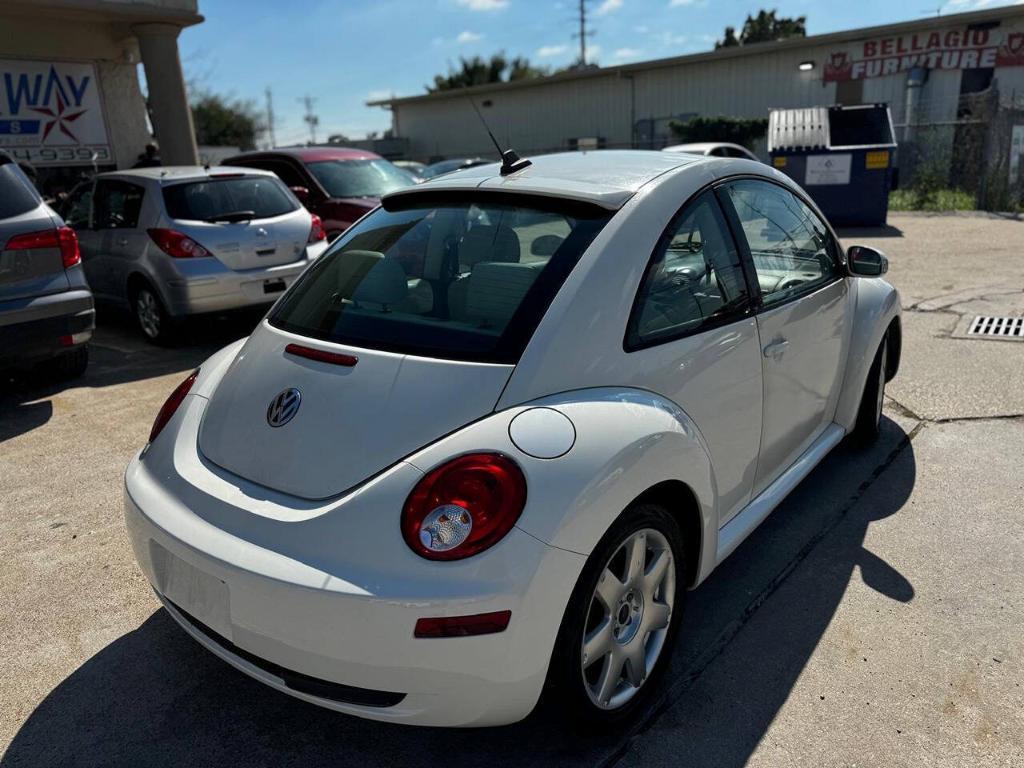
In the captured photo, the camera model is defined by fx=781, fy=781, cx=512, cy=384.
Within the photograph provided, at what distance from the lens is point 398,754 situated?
227 cm

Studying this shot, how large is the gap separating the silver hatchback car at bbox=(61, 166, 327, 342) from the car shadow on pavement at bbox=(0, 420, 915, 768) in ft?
14.3

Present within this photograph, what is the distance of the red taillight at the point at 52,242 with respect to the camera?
5.03 metres

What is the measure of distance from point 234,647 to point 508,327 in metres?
1.16

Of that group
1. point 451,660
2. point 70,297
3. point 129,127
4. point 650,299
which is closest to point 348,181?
point 70,297

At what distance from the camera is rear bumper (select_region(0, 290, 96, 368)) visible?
4.99 meters

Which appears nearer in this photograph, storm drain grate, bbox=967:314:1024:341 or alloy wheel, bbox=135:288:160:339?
storm drain grate, bbox=967:314:1024:341

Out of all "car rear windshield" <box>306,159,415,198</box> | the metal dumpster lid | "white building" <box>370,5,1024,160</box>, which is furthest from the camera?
"white building" <box>370,5,1024,160</box>

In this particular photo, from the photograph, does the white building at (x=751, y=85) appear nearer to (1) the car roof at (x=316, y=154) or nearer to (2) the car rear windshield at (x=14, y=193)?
(1) the car roof at (x=316, y=154)

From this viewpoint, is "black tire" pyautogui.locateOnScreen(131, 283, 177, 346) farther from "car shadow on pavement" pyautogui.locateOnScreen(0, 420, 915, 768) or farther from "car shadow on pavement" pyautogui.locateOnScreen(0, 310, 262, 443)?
"car shadow on pavement" pyautogui.locateOnScreen(0, 420, 915, 768)

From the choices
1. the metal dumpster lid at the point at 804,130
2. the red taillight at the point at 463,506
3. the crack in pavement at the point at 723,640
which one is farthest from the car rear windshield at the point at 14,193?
the metal dumpster lid at the point at 804,130

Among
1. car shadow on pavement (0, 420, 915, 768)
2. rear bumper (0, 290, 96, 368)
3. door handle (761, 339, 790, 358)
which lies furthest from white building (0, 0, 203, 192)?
door handle (761, 339, 790, 358)

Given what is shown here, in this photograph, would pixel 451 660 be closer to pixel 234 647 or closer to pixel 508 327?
pixel 234 647

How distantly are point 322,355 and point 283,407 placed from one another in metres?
0.21

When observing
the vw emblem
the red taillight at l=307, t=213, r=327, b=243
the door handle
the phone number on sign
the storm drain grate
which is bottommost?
the storm drain grate
